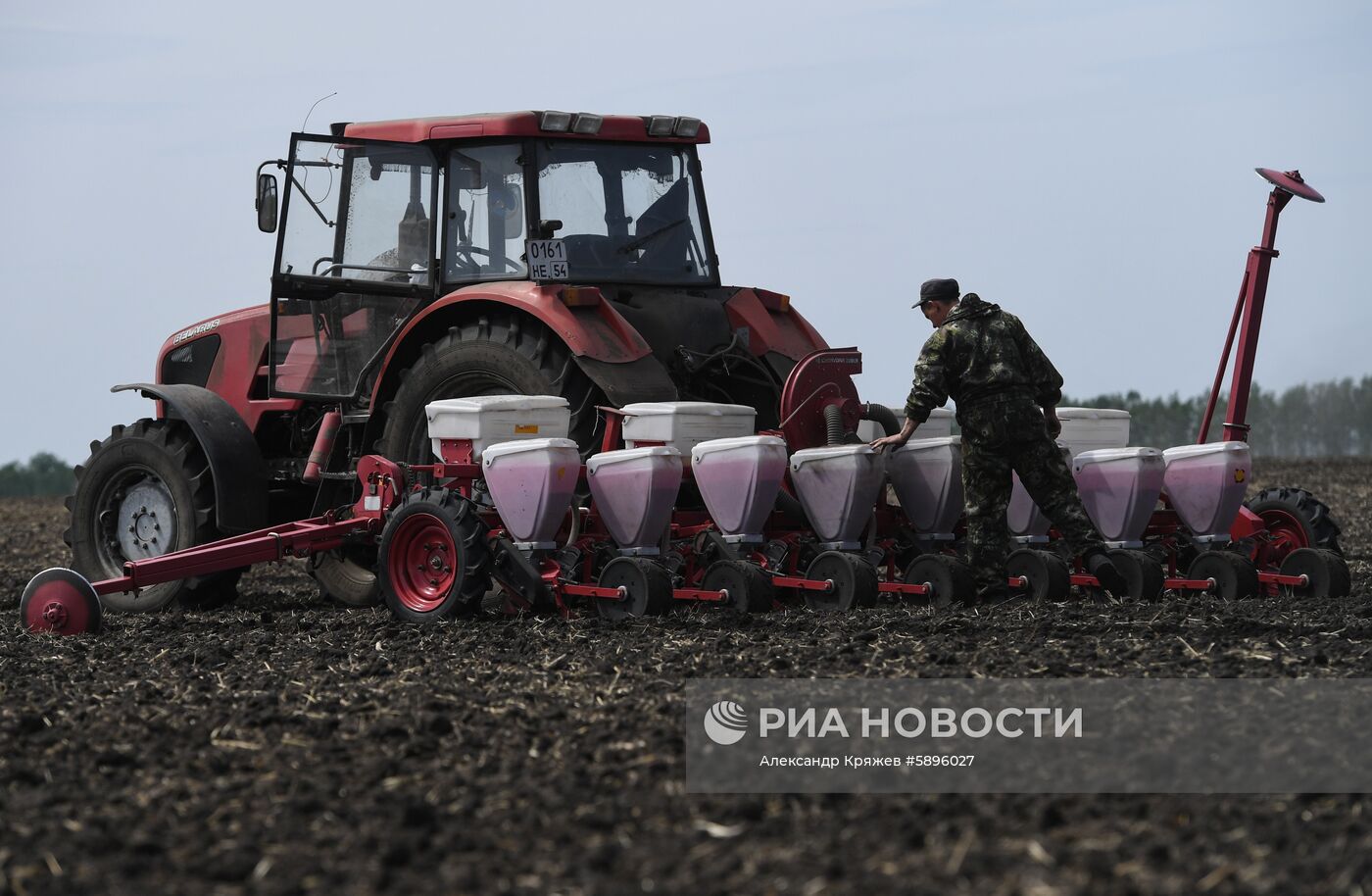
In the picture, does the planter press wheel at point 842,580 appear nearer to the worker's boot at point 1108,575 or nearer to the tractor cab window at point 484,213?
the worker's boot at point 1108,575

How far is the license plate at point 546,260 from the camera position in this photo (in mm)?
8508

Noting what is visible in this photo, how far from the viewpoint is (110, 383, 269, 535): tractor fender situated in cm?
901

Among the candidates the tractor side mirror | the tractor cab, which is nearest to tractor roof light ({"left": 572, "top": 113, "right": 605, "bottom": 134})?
the tractor cab

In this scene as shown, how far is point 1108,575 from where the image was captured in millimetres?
7758

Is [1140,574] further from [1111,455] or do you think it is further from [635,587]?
[635,587]

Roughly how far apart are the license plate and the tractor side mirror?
4.91 feet

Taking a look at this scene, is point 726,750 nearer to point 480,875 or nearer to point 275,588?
point 480,875

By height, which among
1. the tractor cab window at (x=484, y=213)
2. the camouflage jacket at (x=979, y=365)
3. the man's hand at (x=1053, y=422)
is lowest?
the man's hand at (x=1053, y=422)

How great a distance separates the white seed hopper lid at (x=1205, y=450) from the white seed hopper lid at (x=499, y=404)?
2.86 meters

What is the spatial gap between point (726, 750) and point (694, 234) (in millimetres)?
5122

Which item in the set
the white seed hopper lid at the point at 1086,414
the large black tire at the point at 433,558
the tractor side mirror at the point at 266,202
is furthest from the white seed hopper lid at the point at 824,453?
the tractor side mirror at the point at 266,202

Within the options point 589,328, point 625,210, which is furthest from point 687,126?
point 589,328

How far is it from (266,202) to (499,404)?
2208mm

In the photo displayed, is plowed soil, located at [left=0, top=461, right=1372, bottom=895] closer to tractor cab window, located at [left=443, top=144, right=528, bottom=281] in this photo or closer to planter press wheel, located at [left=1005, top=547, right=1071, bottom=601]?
planter press wheel, located at [left=1005, top=547, right=1071, bottom=601]
